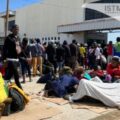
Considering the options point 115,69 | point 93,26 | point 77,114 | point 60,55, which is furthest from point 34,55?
point 93,26

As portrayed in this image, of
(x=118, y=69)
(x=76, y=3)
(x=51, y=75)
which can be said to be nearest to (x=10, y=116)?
(x=118, y=69)

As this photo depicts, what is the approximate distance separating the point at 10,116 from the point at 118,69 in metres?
3.86

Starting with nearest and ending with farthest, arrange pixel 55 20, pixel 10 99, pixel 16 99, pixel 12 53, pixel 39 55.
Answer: pixel 10 99
pixel 16 99
pixel 12 53
pixel 39 55
pixel 55 20

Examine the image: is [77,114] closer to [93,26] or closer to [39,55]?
[39,55]

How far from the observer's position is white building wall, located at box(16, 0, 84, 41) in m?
45.4

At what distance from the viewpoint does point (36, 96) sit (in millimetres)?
8547

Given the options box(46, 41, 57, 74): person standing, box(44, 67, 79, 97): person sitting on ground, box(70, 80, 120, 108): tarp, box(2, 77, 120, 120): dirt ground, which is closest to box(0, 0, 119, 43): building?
box(46, 41, 57, 74): person standing

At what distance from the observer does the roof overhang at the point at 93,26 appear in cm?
3033

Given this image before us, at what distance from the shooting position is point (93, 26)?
111 ft

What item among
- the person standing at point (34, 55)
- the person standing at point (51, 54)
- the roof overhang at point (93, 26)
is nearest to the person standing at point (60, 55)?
the person standing at point (51, 54)

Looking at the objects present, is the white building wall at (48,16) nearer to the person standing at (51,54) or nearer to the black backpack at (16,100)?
the person standing at (51,54)

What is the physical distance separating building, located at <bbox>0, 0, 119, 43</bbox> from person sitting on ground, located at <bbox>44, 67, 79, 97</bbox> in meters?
25.8

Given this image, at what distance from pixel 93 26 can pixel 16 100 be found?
27669 mm

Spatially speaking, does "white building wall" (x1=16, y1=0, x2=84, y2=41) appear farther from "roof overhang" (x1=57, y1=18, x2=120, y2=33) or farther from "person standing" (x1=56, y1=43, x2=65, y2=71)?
"person standing" (x1=56, y1=43, x2=65, y2=71)
